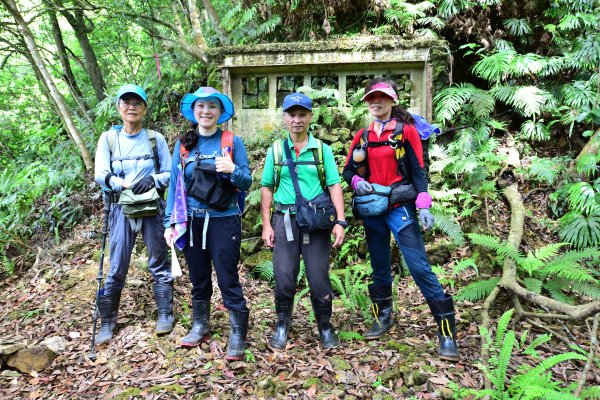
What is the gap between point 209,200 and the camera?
3549mm

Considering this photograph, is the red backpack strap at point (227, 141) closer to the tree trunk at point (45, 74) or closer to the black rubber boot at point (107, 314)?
the black rubber boot at point (107, 314)

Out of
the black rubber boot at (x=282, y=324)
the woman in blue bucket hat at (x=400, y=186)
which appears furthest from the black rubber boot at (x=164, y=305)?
the woman in blue bucket hat at (x=400, y=186)

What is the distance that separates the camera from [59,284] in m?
5.64

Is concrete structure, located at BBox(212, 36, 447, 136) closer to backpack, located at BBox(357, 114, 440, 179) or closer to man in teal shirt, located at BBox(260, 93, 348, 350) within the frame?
backpack, located at BBox(357, 114, 440, 179)

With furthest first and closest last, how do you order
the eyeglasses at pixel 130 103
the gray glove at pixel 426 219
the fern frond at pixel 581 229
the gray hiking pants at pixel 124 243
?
the fern frond at pixel 581 229 → the gray hiking pants at pixel 124 243 → the eyeglasses at pixel 130 103 → the gray glove at pixel 426 219

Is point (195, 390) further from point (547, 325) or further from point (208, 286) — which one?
point (547, 325)

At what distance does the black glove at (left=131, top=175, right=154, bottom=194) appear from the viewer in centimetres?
396

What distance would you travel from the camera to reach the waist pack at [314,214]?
3.50m

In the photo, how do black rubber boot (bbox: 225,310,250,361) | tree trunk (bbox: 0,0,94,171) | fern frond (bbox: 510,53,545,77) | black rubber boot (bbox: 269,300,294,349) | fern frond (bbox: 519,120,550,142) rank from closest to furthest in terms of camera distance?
black rubber boot (bbox: 225,310,250,361)
black rubber boot (bbox: 269,300,294,349)
fern frond (bbox: 519,120,550,142)
fern frond (bbox: 510,53,545,77)
tree trunk (bbox: 0,0,94,171)

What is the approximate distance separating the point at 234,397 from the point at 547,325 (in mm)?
3211

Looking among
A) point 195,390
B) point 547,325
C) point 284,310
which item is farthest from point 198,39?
point 547,325

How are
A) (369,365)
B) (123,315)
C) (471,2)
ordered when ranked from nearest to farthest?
(369,365) < (123,315) < (471,2)

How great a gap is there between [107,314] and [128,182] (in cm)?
146

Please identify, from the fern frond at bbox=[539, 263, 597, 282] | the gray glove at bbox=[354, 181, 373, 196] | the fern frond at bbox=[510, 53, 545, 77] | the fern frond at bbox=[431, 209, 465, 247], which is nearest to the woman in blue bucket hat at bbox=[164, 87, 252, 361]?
the gray glove at bbox=[354, 181, 373, 196]
